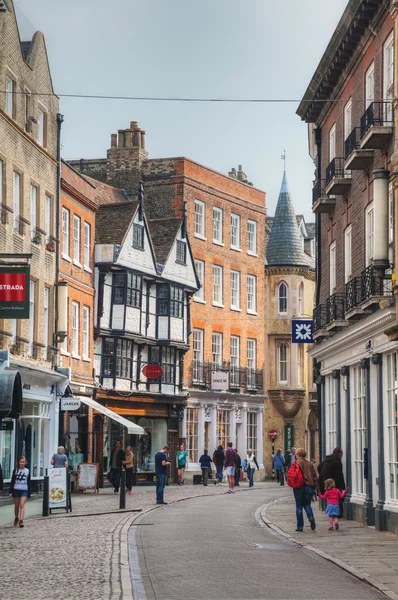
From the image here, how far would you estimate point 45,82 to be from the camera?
4081 centimetres

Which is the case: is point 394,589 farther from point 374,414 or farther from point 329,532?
point 374,414

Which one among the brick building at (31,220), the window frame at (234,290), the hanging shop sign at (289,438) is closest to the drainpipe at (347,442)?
the brick building at (31,220)

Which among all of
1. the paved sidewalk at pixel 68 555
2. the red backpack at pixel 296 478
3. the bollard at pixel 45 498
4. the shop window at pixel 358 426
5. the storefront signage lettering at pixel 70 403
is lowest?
the paved sidewalk at pixel 68 555

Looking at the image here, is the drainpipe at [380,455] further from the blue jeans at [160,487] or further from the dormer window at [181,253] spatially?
the dormer window at [181,253]

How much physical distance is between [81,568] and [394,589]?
458 centimetres

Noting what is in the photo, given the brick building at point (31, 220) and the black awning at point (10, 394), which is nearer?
the black awning at point (10, 394)

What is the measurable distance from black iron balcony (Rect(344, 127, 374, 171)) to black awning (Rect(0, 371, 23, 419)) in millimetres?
10303

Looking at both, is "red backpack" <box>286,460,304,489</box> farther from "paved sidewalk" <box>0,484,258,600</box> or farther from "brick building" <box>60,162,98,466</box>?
"brick building" <box>60,162,98,466</box>

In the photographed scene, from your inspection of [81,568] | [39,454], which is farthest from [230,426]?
[81,568]

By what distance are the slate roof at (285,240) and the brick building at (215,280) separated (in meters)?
1.34

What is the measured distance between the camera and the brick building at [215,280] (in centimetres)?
6069

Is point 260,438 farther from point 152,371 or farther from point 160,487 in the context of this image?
point 160,487

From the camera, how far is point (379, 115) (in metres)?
24.4

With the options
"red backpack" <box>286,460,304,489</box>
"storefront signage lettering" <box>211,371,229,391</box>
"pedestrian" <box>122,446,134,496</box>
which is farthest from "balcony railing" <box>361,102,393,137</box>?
"storefront signage lettering" <box>211,371,229,391</box>
